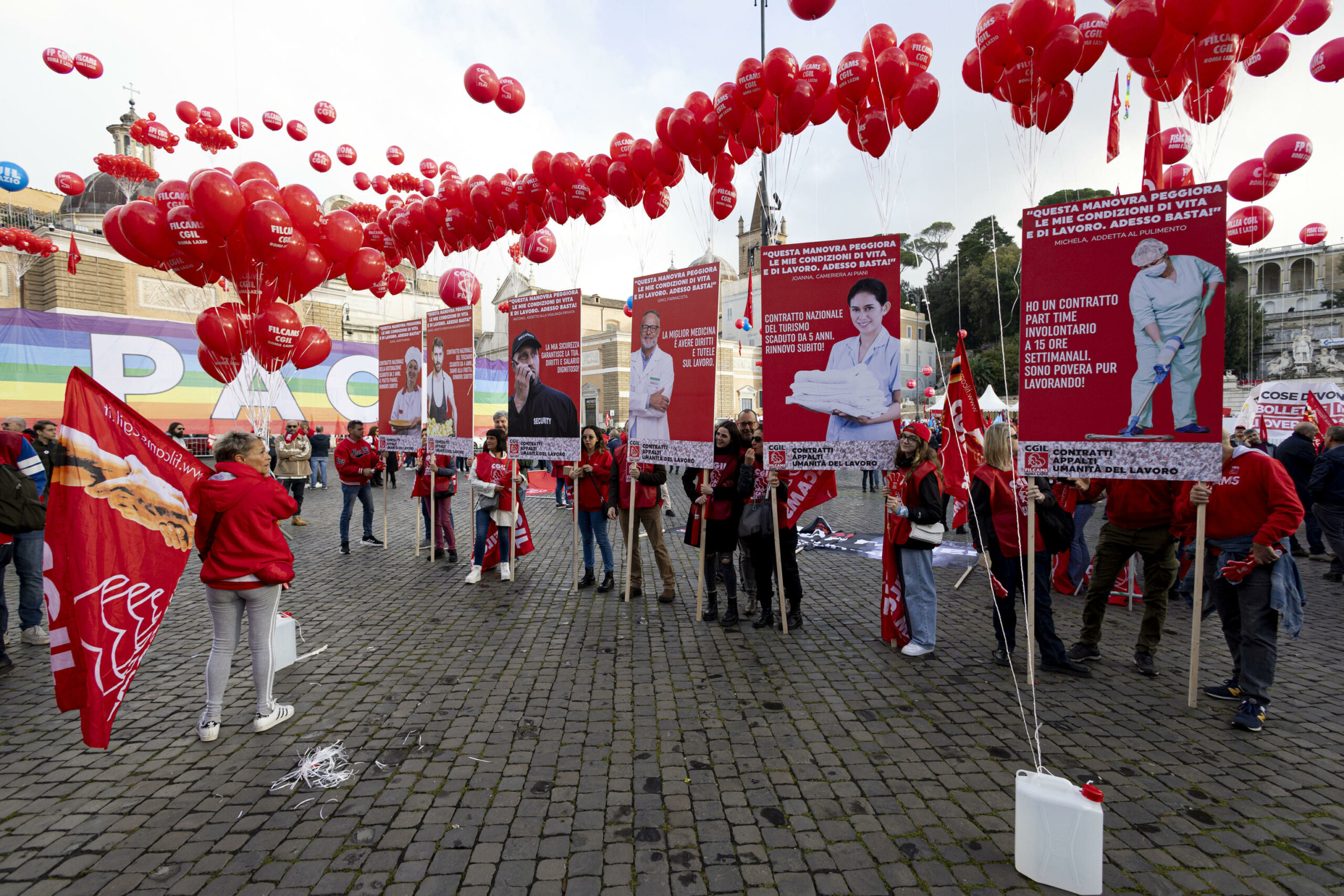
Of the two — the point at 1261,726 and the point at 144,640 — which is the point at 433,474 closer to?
the point at 144,640

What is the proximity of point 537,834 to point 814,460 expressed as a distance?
3.61 metres

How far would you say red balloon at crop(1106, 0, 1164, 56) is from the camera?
5129 mm

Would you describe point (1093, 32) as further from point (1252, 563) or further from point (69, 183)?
point (69, 183)

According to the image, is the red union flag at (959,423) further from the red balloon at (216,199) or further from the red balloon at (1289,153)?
the red balloon at (216,199)

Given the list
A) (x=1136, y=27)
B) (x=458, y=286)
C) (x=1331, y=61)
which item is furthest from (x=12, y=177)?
(x=1331, y=61)

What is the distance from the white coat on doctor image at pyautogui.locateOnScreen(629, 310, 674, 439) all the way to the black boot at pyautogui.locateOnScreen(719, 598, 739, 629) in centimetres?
179

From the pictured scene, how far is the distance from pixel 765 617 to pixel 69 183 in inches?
1054

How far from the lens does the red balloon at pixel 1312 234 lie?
12805 millimetres

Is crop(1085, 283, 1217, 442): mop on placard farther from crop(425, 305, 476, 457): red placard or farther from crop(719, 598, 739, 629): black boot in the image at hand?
crop(425, 305, 476, 457): red placard

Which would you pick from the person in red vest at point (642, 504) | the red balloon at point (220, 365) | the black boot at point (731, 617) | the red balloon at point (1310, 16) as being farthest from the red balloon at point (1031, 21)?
the red balloon at point (220, 365)

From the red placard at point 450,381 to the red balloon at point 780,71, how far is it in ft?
15.9

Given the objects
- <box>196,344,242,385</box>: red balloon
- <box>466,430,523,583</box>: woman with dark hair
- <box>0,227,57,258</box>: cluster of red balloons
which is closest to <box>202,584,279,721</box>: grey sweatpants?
<box>466,430,523,583</box>: woman with dark hair

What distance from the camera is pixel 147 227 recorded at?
6.86 meters

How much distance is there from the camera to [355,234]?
26.4 ft
